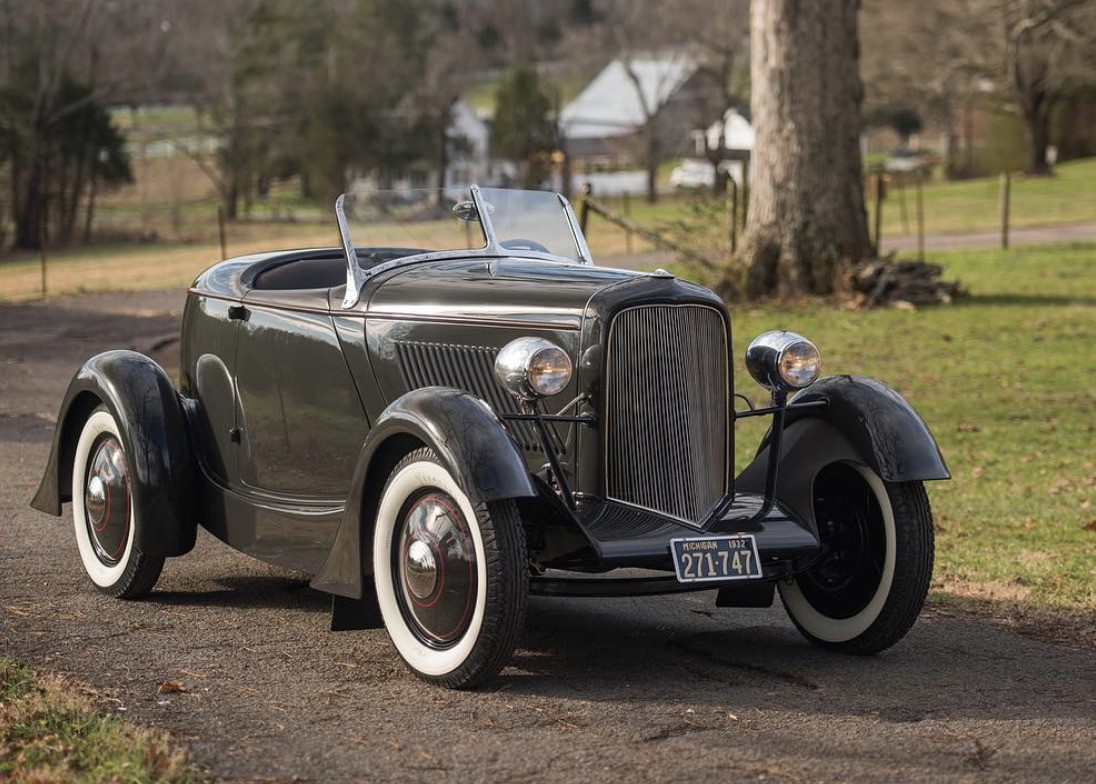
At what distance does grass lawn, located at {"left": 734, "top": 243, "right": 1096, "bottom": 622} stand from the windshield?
241 centimetres

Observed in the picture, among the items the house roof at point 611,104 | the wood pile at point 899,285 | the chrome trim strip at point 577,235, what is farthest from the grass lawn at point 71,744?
the house roof at point 611,104

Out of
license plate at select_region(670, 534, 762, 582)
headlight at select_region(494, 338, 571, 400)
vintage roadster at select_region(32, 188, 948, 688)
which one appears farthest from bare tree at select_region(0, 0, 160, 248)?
license plate at select_region(670, 534, 762, 582)

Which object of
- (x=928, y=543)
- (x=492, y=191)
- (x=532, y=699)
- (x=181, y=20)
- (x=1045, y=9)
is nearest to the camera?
(x=532, y=699)

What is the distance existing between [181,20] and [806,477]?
57.6 metres

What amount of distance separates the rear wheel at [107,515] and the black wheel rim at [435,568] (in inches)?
63.0

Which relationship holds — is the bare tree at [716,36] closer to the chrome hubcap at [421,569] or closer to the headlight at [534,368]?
the headlight at [534,368]

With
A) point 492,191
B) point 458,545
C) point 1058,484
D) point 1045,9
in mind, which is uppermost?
point 1045,9

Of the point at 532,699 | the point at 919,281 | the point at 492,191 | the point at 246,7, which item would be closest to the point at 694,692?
the point at 532,699

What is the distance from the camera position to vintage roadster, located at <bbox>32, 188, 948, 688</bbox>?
490cm

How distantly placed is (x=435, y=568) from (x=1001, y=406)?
8.07m

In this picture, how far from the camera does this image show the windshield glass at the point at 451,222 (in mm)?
6336

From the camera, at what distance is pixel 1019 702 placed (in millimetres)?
4840

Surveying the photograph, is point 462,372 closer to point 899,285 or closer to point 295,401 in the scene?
point 295,401

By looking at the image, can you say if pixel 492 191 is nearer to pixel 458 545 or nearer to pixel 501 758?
pixel 458 545
